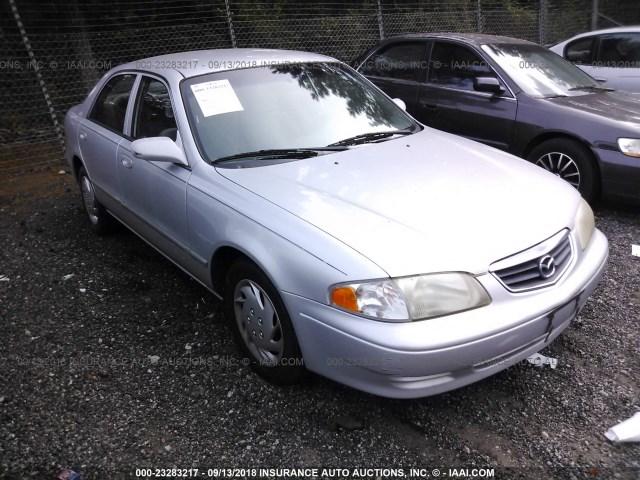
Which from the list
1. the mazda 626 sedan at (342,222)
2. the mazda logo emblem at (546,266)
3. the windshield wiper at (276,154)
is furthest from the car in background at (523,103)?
the windshield wiper at (276,154)

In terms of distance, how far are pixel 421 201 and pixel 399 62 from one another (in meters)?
3.97

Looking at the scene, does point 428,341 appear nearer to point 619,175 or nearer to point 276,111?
point 276,111

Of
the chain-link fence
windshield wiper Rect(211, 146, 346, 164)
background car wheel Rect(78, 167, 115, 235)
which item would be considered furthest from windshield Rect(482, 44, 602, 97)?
the chain-link fence

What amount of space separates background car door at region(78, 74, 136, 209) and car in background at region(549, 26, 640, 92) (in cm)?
630

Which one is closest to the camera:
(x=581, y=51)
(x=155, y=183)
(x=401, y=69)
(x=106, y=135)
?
(x=155, y=183)

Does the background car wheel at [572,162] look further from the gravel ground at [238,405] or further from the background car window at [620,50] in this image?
the background car window at [620,50]

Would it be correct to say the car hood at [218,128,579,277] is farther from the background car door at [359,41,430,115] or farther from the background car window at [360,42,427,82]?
the background car window at [360,42,427,82]

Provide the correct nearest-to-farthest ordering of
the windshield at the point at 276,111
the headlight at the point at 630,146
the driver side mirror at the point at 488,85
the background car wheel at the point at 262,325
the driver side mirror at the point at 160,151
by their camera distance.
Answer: the background car wheel at the point at 262,325
the driver side mirror at the point at 160,151
the windshield at the point at 276,111
the headlight at the point at 630,146
the driver side mirror at the point at 488,85

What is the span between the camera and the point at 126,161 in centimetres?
358

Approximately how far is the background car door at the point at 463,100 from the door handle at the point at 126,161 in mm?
3335

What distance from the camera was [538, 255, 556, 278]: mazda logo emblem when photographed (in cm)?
232

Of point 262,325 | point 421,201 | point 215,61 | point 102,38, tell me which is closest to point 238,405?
point 262,325

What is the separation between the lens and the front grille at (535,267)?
2229mm

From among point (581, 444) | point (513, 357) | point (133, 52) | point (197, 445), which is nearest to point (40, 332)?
point (197, 445)
